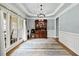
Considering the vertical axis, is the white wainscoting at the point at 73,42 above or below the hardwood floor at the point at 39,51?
above

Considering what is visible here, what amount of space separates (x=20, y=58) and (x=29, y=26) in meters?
12.1

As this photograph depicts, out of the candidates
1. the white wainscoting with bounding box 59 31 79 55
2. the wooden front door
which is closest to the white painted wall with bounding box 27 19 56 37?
the wooden front door

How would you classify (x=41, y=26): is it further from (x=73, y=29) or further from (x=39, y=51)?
(x=73, y=29)

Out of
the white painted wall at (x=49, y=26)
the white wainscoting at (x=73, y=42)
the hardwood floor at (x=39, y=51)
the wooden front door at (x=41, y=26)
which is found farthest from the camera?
the white painted wall at (x=49, y=26)

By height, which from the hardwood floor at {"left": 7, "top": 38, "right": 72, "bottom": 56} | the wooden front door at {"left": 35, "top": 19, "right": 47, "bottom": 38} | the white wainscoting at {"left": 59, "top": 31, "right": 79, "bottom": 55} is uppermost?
the wooden front door at {"left": 35, "top": 19, "right": 47, "bottom": 38}

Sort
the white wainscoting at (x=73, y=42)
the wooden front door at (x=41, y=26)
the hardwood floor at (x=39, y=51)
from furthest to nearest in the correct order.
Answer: the wooden front door at (x=41, y=26) < the hardwood floor at (x=39, y=51) < the white wainscoting at (x=73, y=42)

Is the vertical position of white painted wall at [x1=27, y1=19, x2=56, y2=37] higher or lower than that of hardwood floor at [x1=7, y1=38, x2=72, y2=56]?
higher

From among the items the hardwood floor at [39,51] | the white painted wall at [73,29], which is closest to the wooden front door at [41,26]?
the hardwood floor at [39,51]

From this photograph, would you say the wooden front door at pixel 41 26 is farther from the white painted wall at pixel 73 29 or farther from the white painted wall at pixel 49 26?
the white painted wall at pixel 73 29

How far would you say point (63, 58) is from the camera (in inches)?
60.4

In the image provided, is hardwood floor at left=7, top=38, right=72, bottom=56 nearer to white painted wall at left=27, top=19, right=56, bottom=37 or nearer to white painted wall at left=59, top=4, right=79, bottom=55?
white painted wall at left=59, top=4, right=79, bottom=55

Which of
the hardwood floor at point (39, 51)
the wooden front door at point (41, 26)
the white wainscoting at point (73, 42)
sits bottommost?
the hardwood floor at point (39, 51)

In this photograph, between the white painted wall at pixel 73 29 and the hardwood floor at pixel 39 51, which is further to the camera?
the hardwood floor at pixel 39 51

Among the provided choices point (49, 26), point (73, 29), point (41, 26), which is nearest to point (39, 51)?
point (73, 29)
